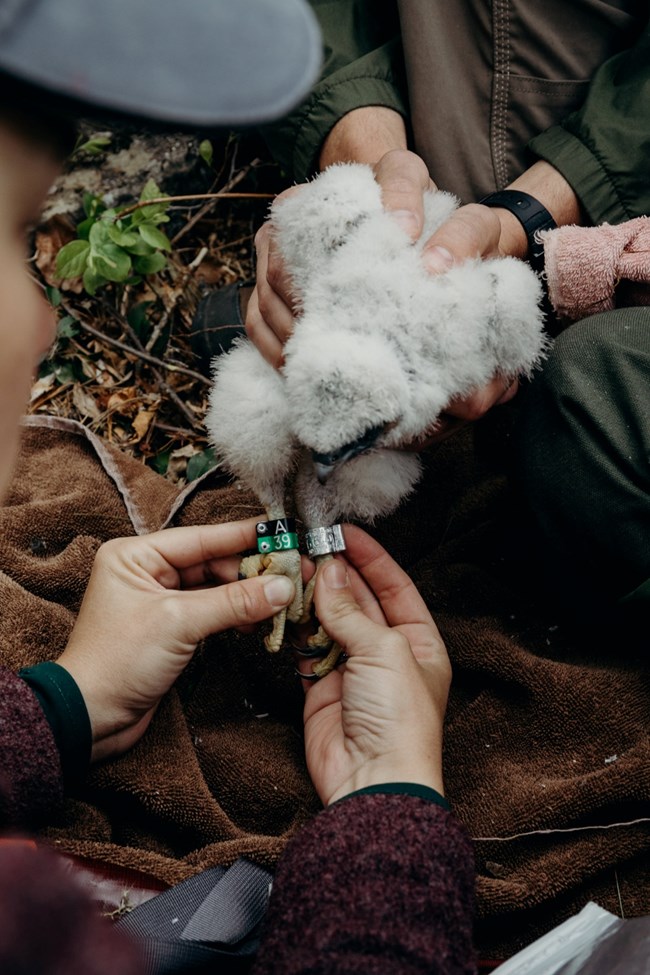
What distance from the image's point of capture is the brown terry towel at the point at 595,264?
1421mm

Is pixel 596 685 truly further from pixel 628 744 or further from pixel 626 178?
pixel 626 178

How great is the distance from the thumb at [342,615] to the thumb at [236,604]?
62 mm

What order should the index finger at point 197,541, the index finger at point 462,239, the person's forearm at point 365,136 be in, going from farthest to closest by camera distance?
the person's forearm at point 365,136 < the index finger at point 197,541 < the index finger at point 462,239

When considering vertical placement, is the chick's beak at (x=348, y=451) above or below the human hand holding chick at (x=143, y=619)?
above

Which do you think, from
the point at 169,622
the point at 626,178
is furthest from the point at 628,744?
the point at 626,178

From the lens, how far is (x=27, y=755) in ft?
3.87

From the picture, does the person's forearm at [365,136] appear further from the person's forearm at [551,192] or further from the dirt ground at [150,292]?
the dirt ground at [150,292]

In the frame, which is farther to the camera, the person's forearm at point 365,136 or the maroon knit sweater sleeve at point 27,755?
the person's forearm at point 365,136

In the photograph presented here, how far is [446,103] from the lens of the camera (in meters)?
1.66

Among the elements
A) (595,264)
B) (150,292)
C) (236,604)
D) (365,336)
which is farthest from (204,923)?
(150,292)

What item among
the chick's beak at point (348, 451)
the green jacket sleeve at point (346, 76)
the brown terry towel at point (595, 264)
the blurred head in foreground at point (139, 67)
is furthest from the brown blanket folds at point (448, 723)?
the blurred head in foreground at point (139, 67)

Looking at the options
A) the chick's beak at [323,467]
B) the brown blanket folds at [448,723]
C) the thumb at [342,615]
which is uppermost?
the chick's beak at [323,467]

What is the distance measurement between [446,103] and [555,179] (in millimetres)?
271

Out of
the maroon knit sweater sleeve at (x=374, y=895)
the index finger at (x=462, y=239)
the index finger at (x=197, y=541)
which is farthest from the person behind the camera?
the index finger at (x=197, y=541)
